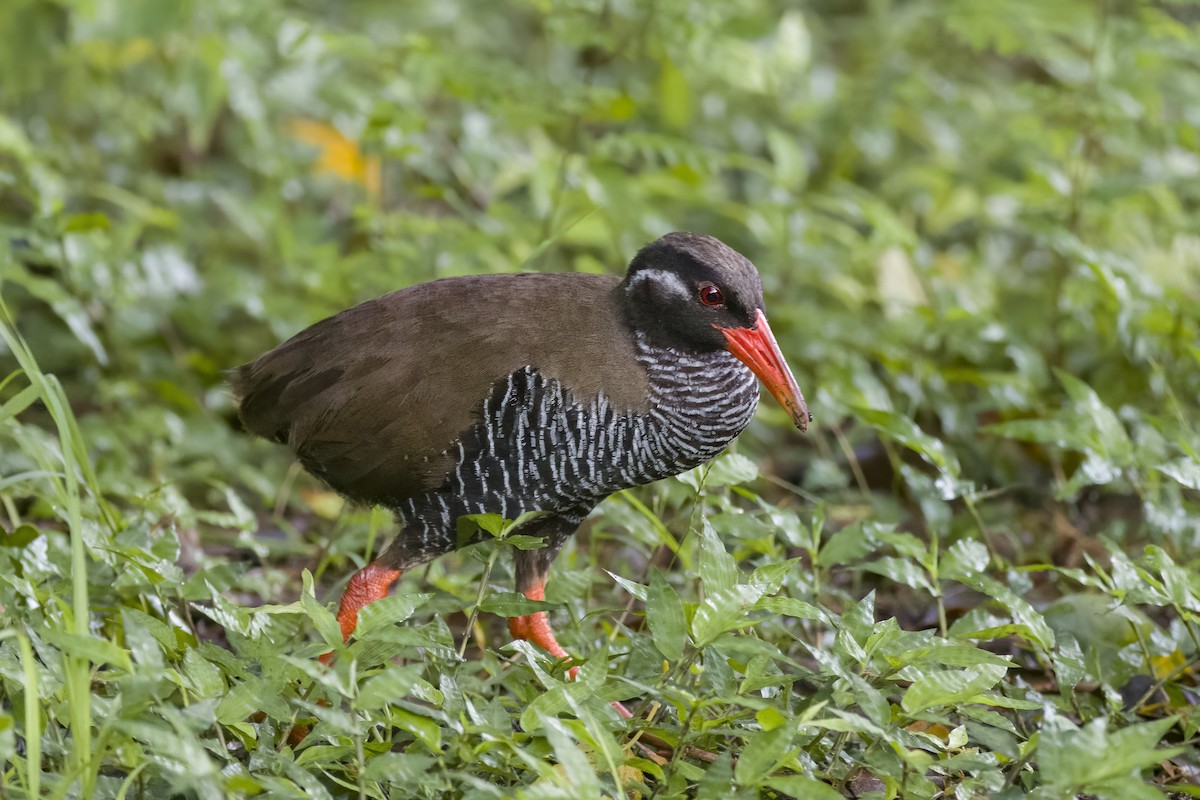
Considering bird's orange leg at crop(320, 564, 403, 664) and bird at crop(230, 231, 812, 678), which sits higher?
bird at crop(230, 231, 812, 678)

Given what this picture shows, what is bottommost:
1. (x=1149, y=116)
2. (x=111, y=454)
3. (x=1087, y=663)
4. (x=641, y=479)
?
(x=1087, y=663)

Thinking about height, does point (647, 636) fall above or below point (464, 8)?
below

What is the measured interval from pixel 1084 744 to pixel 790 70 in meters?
4.60

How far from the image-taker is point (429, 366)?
11.3 feet

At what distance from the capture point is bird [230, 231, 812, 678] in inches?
132

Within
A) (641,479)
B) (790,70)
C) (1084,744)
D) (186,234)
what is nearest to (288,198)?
(186,234)

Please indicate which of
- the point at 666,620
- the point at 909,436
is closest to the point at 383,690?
the point at 666,620

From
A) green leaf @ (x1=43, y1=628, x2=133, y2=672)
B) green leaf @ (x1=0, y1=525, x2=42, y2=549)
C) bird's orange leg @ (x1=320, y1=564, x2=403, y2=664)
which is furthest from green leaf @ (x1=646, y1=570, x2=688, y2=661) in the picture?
green leaf @ (x1=0, y1=525, x2=42, y2=549)

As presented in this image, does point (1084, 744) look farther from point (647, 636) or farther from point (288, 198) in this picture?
point (288, 198)

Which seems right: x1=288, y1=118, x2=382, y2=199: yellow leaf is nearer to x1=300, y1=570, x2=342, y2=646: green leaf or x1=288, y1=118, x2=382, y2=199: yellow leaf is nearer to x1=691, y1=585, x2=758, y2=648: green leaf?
x1=300, y1=570, x2=342, y2=646: green leaf

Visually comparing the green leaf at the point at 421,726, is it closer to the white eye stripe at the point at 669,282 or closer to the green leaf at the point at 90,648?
the green leaf at the point at 90,648

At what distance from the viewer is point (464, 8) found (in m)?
8.19

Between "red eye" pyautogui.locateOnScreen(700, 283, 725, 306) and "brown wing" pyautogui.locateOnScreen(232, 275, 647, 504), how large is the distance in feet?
0.77

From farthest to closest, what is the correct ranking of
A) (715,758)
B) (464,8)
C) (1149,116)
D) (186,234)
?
1. (464,8)
2. (186,234)
3. (1149,116)
4. (715,758)
